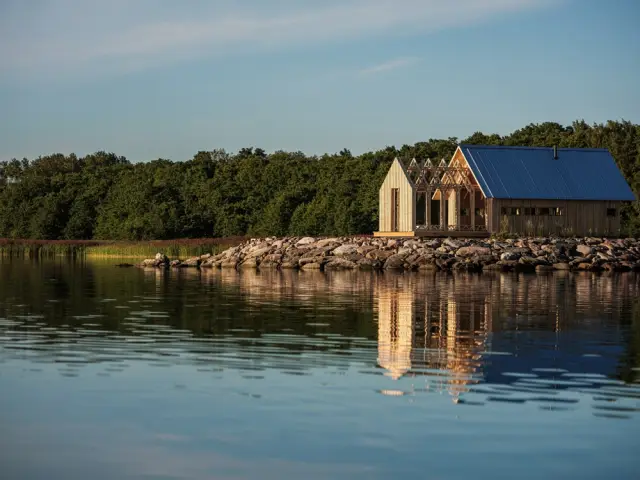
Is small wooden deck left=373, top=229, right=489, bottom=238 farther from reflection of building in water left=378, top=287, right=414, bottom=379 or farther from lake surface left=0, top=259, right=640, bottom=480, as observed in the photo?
lake surface left=0, top=259, right=640, bottom=480

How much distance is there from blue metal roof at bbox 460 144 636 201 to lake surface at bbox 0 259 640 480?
27.1 m

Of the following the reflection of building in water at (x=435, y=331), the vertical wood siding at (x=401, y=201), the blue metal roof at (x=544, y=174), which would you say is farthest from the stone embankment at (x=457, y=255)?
the reflection of building in water at (x=435, y=331)

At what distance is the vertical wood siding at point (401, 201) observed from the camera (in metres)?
49.6

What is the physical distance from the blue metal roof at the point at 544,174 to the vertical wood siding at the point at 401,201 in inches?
132

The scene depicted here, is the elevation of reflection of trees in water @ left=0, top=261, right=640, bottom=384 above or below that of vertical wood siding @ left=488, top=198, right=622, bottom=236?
below

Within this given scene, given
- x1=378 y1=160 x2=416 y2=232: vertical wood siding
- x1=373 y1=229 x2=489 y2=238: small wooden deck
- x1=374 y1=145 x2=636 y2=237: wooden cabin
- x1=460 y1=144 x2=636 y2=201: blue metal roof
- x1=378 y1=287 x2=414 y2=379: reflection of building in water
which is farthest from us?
x1=460 y1=144 x2=636 y2=201: blue metal roof

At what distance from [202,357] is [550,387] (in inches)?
203

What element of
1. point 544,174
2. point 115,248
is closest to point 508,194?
point 544,174

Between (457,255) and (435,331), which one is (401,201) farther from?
(435,331)

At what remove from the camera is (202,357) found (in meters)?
14.9

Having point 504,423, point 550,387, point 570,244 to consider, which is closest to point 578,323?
point 550,387

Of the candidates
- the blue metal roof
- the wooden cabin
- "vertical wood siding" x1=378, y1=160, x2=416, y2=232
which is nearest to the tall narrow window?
the wooden cabin

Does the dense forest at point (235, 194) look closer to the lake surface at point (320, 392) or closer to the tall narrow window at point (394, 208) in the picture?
the tall narrow window at point (394, 208)

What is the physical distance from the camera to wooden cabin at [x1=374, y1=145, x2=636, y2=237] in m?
49.9
